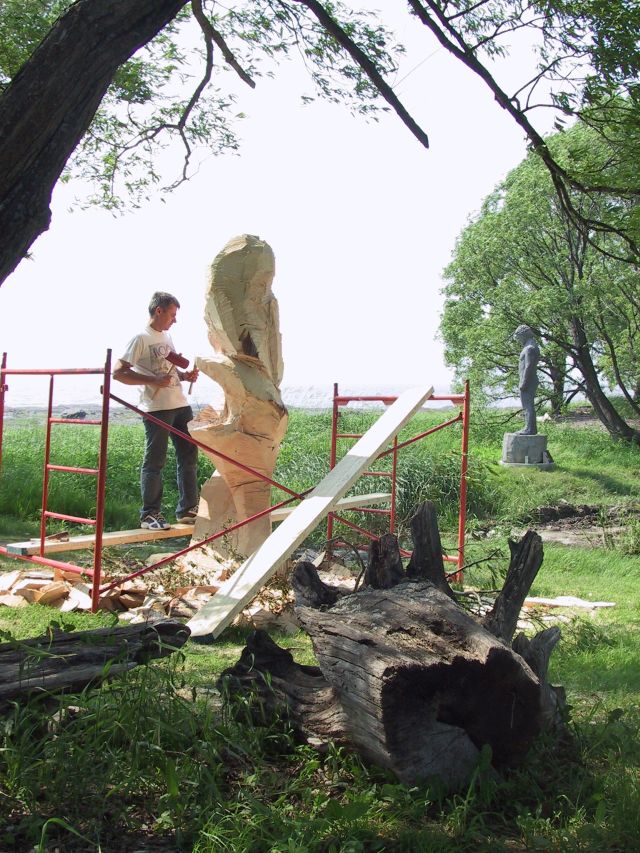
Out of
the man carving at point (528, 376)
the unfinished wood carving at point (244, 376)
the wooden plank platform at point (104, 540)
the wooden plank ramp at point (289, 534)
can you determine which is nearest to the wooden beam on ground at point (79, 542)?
the wooden plank platform at point (104, 540)

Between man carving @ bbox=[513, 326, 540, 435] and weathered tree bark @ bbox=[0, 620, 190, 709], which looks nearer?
weathered tree bark @ bbox=[0, 620, 190, 709]

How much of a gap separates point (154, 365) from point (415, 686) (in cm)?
468

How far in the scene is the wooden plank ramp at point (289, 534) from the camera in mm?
4852

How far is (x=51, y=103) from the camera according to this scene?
10.4ft

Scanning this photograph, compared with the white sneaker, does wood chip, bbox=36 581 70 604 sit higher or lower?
lower

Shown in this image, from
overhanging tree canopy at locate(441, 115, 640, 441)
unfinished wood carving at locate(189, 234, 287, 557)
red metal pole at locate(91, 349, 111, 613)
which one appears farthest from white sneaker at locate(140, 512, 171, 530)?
overhanging tree canopy at locate(441, 115, 640, 441)

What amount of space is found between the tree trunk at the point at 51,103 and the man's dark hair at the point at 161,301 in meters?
3.61

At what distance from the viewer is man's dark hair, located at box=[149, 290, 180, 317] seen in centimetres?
700

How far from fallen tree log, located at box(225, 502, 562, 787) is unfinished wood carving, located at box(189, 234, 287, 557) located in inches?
132

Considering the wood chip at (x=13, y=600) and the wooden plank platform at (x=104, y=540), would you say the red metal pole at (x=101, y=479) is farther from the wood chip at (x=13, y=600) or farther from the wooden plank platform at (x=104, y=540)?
the wood chip at (x=13, y=600)

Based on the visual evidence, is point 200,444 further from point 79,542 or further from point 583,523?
point 583,523

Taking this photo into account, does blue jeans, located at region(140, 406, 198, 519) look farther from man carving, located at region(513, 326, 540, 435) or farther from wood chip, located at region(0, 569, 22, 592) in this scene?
man carving, located at region(513, 326, 540, 435)

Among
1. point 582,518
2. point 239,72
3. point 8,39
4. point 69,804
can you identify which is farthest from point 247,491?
point 582,518

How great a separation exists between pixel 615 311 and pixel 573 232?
1972 mm
